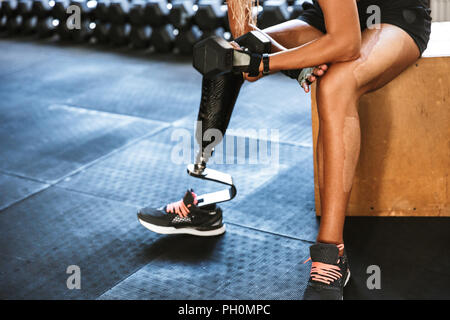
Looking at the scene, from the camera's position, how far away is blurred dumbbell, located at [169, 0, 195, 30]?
3998mm

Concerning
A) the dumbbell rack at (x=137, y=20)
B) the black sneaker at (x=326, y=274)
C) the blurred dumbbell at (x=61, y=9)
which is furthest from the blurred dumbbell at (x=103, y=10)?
the black sneaker at (x=326, y=274)

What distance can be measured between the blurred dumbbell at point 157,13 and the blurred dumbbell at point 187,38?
188 millimetres

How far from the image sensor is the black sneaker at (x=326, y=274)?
4.53 feet

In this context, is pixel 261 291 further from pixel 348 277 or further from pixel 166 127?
pixel 166 127

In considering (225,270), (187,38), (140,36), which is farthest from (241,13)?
(140,36)

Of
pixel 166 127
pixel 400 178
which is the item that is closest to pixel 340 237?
pixel 400 178

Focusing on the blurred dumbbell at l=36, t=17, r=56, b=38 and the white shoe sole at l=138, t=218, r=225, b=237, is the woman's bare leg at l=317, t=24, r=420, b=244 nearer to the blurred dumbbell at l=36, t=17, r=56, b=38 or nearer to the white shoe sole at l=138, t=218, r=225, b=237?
the white shoe sole at l=138, t=218, r=225, b=237

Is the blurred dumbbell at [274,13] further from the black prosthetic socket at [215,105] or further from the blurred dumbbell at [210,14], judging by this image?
the black prosthetic socket at [215,105]

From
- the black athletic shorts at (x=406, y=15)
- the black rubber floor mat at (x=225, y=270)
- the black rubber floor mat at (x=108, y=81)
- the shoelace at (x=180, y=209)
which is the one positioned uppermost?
the black athletic shorts at (x=406, y=15)

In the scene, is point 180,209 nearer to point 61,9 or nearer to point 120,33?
point 120,33

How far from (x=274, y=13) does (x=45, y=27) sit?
226cm

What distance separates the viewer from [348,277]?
1.46 m

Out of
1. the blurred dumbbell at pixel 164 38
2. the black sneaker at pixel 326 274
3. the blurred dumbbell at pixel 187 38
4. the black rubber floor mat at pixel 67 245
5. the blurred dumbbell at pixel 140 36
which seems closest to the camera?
the black sneaker at pixel 326 274

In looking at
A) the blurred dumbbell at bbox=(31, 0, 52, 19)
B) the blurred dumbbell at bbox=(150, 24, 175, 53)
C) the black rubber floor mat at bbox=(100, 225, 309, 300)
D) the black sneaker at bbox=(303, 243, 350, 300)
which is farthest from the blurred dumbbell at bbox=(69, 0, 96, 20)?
the black sneaker at bbox=(303, 243, 350, 300)
